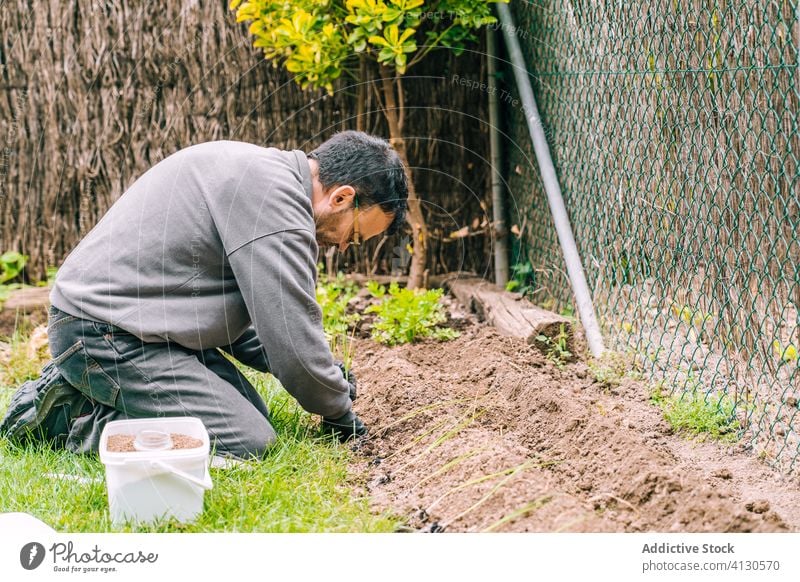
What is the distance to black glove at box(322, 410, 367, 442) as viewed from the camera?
94.5 inches

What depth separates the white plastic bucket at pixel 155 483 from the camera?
1790mm

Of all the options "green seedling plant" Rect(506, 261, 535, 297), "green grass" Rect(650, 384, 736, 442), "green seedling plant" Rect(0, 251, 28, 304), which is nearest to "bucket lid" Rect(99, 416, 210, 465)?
"green grass" Rect(650, 384, 736, 442)

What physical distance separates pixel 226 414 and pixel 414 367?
95 cm

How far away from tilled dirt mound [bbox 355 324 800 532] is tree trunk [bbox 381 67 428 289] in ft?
3.39

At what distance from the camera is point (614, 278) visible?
127 inches

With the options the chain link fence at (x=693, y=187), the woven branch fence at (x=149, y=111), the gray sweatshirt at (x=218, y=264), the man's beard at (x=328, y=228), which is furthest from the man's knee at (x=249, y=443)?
the woven branch fence at (x=149, y=111)

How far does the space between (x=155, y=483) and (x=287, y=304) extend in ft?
1.80

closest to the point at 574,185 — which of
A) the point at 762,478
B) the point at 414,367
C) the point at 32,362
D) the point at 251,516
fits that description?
the point at 414,367

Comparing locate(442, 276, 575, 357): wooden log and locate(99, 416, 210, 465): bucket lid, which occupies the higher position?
locate(99, 416, 210, 465): bucket lid

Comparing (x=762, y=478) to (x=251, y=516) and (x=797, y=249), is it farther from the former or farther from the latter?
(x=251, y=516)

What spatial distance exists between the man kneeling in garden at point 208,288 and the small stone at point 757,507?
3.48ft

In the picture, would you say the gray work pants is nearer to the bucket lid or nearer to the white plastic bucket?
the bucket lid

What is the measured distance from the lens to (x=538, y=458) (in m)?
2.14

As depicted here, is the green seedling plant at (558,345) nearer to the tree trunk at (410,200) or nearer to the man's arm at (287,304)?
the tree trunk at (410,200)
